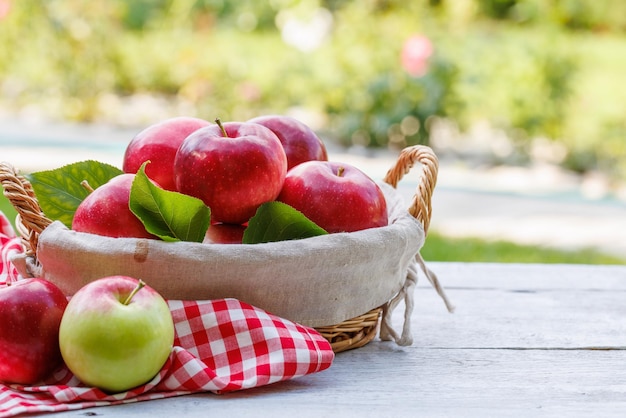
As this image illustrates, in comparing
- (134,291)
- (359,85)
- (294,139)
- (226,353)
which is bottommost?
(359,85)

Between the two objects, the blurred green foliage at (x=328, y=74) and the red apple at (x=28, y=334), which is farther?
the blurred green foliage at (x=328, y=74)

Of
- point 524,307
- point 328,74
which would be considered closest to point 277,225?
point 524,307

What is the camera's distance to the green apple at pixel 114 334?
92 cm

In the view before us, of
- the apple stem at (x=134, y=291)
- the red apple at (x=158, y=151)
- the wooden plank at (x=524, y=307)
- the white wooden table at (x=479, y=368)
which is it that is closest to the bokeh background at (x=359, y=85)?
the wooden plank at (x=524, y=307)

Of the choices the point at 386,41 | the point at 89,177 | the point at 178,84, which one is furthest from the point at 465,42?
the point at 89,177

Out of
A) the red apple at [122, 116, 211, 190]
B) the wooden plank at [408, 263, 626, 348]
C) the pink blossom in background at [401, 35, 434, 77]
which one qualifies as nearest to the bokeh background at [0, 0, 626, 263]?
the pink blossom in background at [401, 35, 434, 77]

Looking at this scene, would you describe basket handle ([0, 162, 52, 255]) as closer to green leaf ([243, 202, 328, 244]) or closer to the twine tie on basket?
green leaf ([243, 202, 328, 244])

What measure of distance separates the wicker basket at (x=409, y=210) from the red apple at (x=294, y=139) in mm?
173

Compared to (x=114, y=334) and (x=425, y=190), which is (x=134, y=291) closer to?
(x=114, y=334)

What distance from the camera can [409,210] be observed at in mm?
1226

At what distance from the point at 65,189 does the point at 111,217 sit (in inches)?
6.5

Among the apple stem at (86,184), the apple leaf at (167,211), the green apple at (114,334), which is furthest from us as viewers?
the apple stem at (86,184)

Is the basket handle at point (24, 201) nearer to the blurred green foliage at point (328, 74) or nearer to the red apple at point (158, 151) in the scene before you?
the red apple at point (158, 151)

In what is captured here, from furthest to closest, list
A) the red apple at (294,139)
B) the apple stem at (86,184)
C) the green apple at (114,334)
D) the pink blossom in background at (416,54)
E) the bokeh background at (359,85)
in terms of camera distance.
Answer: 1. the bokeh background at (359,85)
2. the pink blossom in background at (416,54)
3. the red apple at (294,139)
4. the apple stem at (86,184)
5. the green apple at (114,334)
